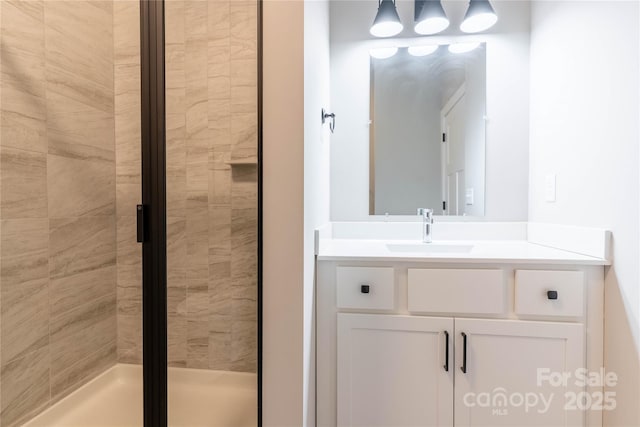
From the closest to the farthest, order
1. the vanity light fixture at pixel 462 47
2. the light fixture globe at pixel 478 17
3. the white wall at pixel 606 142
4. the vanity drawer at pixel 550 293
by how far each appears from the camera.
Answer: the white wall at pixel 606 142 < the vanity drawer at pixel 550 293 < the light fixture globe at pixel 478 17 < the vanity light fixture at pixel 462 47

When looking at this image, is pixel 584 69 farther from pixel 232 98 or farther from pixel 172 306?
pixel 172 306

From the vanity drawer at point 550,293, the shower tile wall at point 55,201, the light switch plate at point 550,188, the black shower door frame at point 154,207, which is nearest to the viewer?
the black shower door frame at point 154,207

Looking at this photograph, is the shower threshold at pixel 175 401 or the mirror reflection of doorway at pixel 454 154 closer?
the shower threshold at pixel 175 401

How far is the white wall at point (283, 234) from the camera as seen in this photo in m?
1.05

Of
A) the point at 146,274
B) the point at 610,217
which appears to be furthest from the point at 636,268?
the point at 146,274

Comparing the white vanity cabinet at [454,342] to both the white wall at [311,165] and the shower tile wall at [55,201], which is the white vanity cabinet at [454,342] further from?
the shower tile wall at [55,201]

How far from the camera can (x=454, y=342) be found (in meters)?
1.24

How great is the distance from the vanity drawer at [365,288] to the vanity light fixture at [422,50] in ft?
4.14

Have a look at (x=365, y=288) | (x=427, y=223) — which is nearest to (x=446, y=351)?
(x=365, y=288)

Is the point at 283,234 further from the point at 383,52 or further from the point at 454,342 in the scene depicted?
the point at 383,52

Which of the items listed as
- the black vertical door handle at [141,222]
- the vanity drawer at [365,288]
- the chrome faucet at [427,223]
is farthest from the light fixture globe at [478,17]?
the black vertical door handle at [141,222]

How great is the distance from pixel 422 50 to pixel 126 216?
186 cm

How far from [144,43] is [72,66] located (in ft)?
2.78

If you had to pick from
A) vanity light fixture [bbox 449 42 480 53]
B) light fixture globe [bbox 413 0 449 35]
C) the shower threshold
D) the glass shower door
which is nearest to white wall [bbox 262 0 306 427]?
the glass shower door
